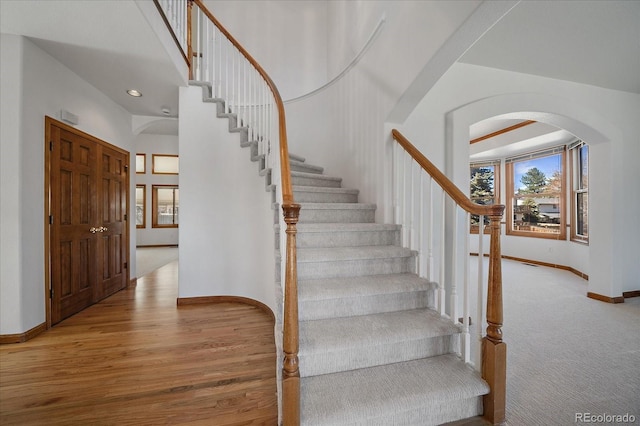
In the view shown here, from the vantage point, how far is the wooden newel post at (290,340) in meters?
1.30

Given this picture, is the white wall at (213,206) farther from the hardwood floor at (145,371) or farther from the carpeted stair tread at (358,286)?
the carpeted stair tread at (358,286)

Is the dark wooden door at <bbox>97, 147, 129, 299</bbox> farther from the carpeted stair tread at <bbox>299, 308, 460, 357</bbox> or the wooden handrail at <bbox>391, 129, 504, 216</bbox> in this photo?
the wooden handrail at <bbox>391, 129, 504, 216</bbox>

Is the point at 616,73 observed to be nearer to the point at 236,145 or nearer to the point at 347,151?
the point at 347,151

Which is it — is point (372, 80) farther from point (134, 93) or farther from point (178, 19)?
point (134, 93)

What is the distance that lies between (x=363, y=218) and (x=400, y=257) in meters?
0.70

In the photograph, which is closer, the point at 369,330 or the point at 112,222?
the point at 369,330

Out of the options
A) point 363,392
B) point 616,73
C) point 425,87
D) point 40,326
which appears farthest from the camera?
point 616,73

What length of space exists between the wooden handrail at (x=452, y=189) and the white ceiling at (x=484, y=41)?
1.33 m

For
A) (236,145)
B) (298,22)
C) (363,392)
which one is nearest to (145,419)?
(363,392)

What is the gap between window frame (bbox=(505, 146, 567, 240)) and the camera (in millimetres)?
5480

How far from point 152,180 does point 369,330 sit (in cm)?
876

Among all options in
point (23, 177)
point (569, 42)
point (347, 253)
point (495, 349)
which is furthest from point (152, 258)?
point (569, 42)

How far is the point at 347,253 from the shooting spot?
2.26m

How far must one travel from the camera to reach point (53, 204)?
2830 mm
